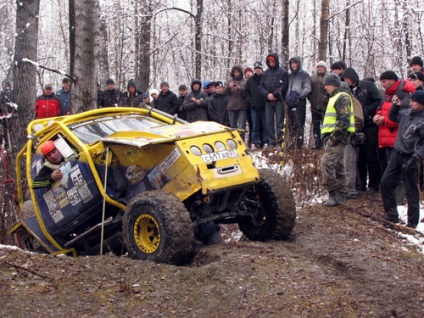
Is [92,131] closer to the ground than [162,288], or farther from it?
farther from it

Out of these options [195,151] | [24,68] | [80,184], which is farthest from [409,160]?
[24,68]

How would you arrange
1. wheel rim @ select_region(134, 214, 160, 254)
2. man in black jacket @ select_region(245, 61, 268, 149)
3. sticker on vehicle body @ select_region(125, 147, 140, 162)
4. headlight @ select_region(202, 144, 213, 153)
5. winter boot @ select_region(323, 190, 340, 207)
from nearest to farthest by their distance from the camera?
wheel rim @ select_region(134, 214, 160, 254), headlight @ select_region(202, 144, 213, 153), sticker on vehicle body @ select_region(125, 147, 140, 162), winter boot @ select_region(323, 190, 340, 207), man in black jacket @ select_region(245, 61, 268, 149)

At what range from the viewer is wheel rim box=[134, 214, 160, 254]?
644 centimetres

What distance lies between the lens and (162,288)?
5.45m

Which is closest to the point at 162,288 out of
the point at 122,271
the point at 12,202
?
the point at 122,271

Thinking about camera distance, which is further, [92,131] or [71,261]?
[92,131]

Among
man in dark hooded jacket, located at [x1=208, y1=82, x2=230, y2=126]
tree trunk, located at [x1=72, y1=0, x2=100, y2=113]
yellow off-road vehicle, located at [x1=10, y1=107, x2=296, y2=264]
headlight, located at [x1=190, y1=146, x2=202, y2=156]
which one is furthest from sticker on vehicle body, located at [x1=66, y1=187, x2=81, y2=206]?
man in dark hooded jacket, located at [x1=208, y1=82, x2=230, y2=126]

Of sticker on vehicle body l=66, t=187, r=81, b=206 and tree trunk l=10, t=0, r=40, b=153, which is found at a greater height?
tree trunk l=10, t=0, r=40, b=153

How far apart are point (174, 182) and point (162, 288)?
1.49 metres

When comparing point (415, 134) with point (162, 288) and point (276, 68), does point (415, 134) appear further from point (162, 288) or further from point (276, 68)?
point (276, 68)

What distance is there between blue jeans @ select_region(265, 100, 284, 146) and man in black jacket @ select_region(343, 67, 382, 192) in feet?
8.74

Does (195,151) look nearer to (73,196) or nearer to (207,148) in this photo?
(207,148)

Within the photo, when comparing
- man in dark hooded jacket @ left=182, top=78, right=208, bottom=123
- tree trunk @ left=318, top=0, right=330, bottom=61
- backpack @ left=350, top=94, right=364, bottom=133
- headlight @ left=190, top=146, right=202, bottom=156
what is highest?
tree trunk @ left=318, top=0, right=330, bottom=61

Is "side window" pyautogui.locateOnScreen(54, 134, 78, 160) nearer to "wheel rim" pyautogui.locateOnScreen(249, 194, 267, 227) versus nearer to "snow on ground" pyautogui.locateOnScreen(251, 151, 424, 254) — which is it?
"wheel rim" pyautogui.locateOnScreen(249, 194, 267, 227)
